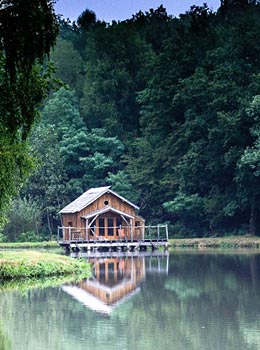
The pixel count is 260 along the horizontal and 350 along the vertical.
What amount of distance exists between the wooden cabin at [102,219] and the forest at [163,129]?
373 cm

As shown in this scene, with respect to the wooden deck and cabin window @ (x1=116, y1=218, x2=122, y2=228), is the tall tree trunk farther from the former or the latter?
cabin window @ (x1=116, y1=218, x2=122, y2=228)

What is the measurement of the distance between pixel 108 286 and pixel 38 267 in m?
3.64

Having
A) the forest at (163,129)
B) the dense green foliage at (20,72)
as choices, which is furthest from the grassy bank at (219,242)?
the dense green foliage at (20,72)

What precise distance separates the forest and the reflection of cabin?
52.8ft

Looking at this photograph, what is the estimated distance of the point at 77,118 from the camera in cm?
7225

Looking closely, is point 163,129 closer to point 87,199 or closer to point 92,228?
point 87,199

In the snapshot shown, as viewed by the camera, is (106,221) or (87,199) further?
(106,221)

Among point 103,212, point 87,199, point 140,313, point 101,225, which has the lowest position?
point 140,313

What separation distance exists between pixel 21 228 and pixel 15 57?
47800mm

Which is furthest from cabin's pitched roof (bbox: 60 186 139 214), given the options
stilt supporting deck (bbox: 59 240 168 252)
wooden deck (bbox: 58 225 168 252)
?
stilt supporting deck (bbox: 59 240 168 252)

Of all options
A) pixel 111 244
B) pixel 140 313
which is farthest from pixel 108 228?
pixel 140 313

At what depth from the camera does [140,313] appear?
20.2 meters

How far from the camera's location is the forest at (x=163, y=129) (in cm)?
5647

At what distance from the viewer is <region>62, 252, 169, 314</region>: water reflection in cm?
2320
